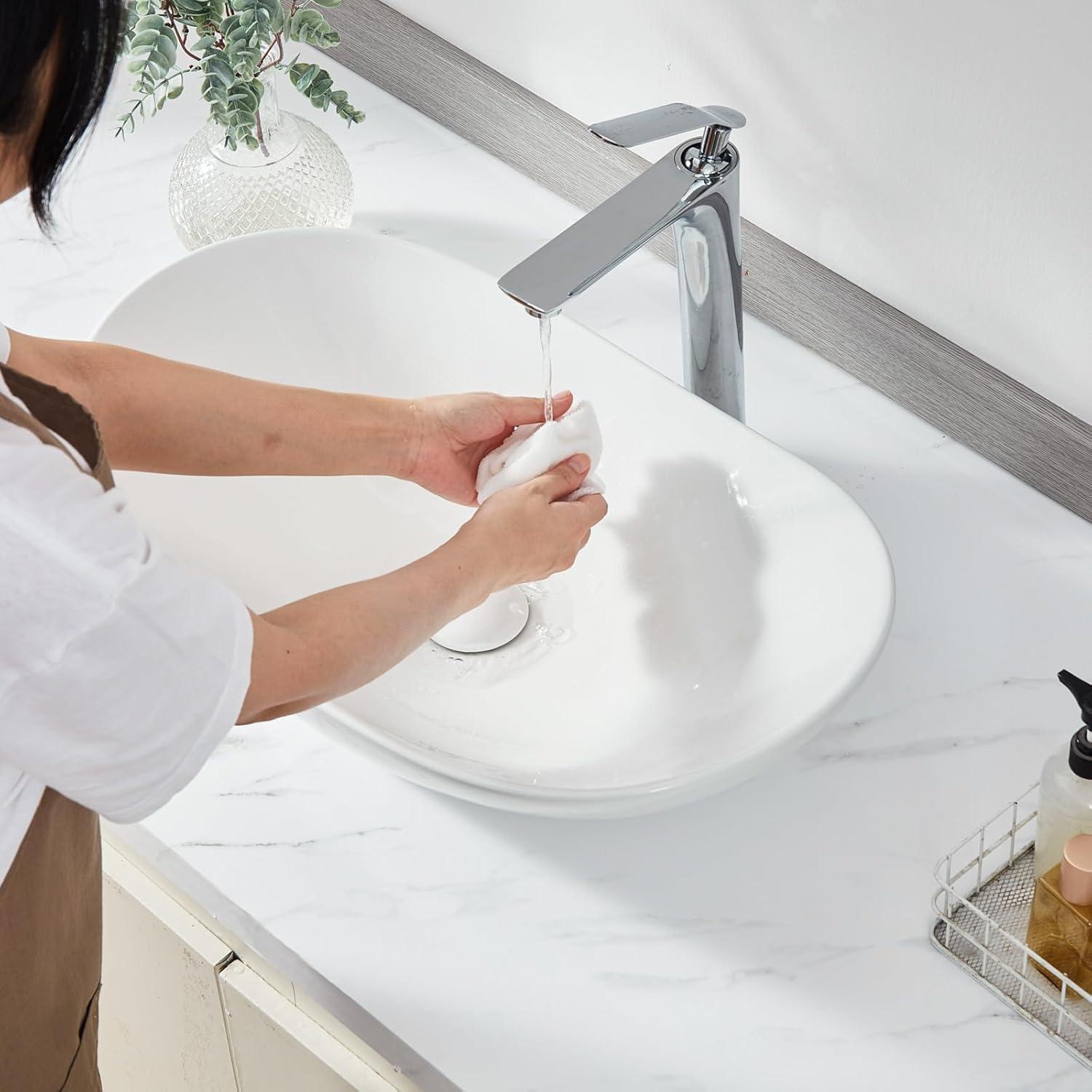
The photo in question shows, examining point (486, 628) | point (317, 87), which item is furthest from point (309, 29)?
point (486, 628)

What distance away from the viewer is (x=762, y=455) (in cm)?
101

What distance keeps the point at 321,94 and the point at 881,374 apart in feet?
1.70

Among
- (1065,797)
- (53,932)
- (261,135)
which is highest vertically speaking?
(261,135)

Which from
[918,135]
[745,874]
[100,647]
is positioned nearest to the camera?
[100,647]

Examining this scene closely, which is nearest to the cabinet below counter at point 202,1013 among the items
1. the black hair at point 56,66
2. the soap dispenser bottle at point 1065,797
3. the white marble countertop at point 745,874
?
the white marble countertop at point 745,874

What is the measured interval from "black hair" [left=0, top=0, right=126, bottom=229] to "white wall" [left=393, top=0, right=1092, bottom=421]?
563 millimetres

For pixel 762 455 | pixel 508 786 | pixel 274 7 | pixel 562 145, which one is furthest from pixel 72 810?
pixel 562 145

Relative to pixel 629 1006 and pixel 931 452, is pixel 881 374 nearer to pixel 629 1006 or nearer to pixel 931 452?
pixel 931 452

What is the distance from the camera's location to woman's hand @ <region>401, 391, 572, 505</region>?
39.9 inches

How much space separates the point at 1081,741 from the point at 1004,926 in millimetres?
147

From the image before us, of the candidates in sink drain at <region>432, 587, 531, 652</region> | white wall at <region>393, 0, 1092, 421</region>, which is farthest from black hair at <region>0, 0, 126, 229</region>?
white wall at <region>393, 0, 1092, 421</region>

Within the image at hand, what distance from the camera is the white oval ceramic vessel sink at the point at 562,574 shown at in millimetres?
886

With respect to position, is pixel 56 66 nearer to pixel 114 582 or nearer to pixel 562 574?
pixel 114 582

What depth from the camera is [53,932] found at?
2.60 ft
